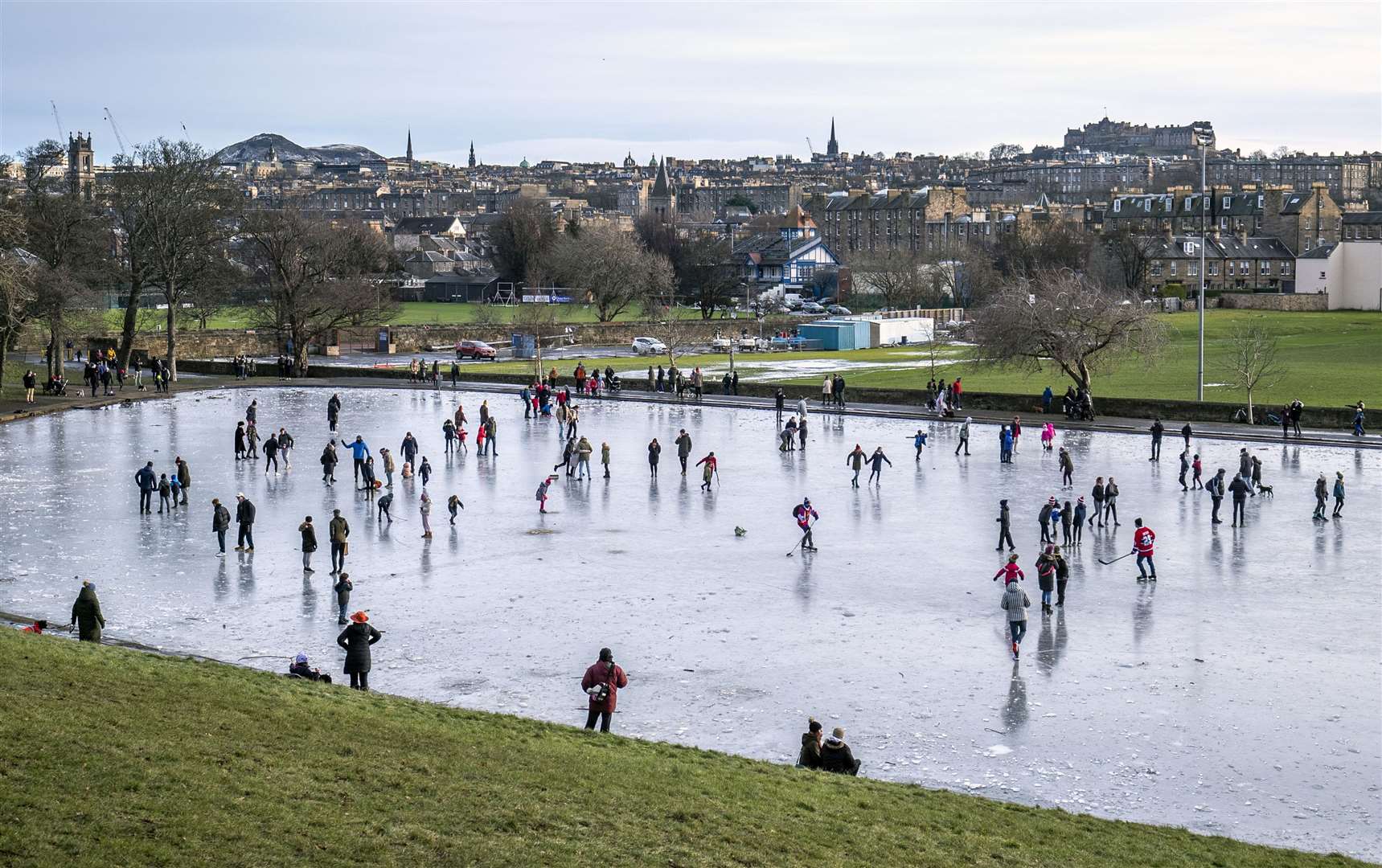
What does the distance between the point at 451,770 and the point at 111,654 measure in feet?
19.7

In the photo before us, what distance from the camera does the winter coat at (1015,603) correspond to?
18.8 metres

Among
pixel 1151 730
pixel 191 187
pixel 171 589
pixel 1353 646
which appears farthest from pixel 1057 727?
pixel 191 187

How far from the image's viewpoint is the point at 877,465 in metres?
33.1

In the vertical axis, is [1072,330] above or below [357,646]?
above

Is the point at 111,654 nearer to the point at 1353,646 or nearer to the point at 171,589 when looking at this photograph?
the point at 171,589

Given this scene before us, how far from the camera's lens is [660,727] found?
16.1 m

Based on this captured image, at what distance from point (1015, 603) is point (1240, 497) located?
1106 centimetres

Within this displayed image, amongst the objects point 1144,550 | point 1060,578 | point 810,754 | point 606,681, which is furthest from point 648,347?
point 810,754

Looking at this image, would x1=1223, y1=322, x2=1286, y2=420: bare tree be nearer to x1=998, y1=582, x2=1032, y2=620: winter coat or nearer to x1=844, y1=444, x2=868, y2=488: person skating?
x1=844, y1=444, x2=868, y2=488: person skating

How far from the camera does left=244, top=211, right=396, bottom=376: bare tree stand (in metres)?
64.5

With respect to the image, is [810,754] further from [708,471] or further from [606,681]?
[708,471]

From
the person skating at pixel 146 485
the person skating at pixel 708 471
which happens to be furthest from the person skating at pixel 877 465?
the person skating at pixel 146 485

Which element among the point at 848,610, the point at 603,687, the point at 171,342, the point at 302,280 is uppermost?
the point at 302,280

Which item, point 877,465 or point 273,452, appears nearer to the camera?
point 877,465
